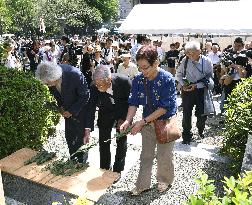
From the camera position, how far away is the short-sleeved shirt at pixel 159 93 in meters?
4.03

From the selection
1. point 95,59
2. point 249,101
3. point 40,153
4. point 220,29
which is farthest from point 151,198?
point 95,59

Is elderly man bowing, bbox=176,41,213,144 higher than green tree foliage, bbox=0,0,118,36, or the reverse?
green tree foliage, bbox=0,0,118,36

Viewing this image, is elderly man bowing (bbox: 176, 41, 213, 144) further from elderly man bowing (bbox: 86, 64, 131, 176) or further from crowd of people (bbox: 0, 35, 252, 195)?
elderly man bowing (bbox: 86, 64, 131, 176)

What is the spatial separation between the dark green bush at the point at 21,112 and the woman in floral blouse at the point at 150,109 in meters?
1.90

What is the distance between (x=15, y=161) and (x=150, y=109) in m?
1.71

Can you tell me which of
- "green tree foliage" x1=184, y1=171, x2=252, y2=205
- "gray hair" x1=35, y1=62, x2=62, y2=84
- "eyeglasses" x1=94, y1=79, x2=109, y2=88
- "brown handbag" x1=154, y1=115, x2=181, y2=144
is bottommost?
"brown handbag" x1=154, y1=115, x2=181, y2=144

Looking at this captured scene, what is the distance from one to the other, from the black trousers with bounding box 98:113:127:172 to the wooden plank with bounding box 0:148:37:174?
100 centimetres

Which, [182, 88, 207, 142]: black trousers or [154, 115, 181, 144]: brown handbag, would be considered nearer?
[154, 115, 181, 144]: brown handbag

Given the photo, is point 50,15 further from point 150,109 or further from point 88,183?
point 88,183

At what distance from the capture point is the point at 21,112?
5.26m

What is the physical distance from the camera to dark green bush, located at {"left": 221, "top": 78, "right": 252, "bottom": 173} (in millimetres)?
4473

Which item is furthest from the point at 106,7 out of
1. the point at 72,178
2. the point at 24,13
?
the point at 72,178

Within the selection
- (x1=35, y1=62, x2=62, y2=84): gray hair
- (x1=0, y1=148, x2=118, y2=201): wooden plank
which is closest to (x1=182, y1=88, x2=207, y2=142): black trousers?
(x1=35, y1=62, x2=62, y2=84): gray hair

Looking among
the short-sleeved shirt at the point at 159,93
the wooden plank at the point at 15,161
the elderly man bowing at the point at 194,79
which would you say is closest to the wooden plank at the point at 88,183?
the wooden plank at the point at 15,161
